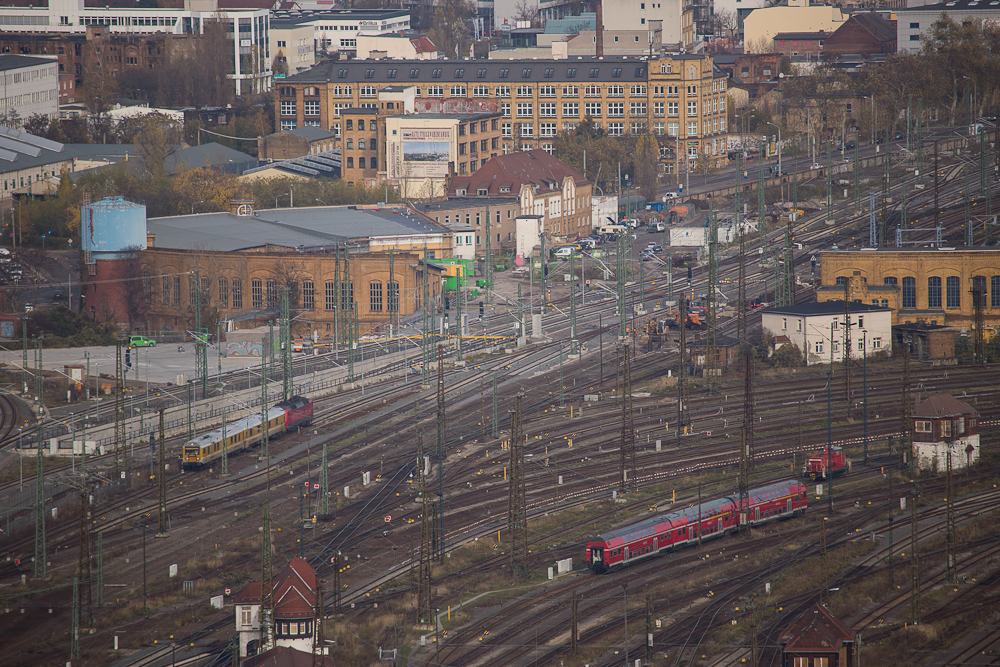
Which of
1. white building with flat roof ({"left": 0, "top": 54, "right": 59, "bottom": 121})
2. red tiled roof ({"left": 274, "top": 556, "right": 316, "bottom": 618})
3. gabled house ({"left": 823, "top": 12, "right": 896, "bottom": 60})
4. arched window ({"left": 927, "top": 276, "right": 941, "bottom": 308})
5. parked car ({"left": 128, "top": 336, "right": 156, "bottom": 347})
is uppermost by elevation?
gabled house ({"left": 823, "top": 12, "right": 896, "bottom": 60})

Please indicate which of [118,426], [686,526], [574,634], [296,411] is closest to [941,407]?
[686,526]

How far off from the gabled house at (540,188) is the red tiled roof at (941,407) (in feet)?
161

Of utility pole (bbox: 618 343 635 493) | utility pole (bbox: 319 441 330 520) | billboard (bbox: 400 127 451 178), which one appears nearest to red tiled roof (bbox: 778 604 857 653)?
utility pole (bbox: 618 343 635 493)

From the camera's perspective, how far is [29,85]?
139875 millimetres

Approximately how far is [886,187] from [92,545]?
2715 inches

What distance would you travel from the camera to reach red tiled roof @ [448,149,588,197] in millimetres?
107438

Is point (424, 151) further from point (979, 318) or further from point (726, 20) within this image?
point (726, 20)

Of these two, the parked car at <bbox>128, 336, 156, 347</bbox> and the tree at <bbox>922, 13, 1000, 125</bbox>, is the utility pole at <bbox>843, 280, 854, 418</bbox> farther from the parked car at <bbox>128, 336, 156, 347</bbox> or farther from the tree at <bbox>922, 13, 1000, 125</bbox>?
the tree at <bbox>922, 13, 1000, 125</bbox>

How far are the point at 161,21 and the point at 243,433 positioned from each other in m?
110

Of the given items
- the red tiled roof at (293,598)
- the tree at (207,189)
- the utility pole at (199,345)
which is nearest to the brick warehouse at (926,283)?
the utility pole at (199,345)

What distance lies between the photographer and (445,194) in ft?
373

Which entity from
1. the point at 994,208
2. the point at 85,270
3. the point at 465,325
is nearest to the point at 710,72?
the point at 994,208

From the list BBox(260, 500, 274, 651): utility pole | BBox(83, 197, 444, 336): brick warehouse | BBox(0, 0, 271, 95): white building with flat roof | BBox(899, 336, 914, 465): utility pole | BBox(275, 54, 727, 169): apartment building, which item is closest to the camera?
BBox(260, 500, 274, 651): utility pole

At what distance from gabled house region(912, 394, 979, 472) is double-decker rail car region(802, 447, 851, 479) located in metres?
3.13
